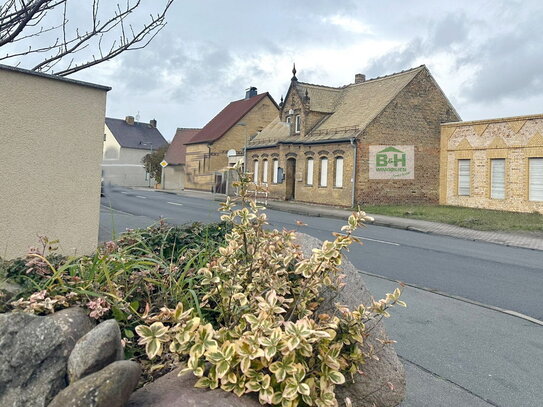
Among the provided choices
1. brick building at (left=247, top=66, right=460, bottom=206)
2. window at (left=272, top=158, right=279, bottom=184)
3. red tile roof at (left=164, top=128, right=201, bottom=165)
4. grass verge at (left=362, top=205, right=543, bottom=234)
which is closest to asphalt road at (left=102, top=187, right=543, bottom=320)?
grass verge at (left=362, top=205, right=543, bottom=234)

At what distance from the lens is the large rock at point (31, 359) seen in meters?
1.99

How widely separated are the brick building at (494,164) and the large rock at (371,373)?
2487cm

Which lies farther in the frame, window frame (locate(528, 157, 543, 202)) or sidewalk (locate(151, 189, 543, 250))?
window frame (locate(528, 157, 543, 202))

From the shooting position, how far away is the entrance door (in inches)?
1283

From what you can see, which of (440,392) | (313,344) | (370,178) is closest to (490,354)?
(440,392)

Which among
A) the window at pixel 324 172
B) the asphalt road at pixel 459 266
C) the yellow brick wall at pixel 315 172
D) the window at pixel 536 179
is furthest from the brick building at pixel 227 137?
the asphalt road at pixel 459 266

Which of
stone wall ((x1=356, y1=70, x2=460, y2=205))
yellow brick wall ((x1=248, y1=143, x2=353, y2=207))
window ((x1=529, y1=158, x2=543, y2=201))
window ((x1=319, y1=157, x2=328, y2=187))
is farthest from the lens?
window ((x1=319, y1=157, x2=328, y2=187))

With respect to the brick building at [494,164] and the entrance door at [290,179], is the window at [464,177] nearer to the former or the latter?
the brick building at [494,164]

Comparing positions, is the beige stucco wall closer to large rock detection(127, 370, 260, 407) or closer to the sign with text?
large rock detection(127, 370, 260, 407)

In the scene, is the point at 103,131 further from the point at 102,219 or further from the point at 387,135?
the point at 387,135

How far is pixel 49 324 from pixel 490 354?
15.1ft

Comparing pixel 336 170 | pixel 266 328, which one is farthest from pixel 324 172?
pixel 266 328

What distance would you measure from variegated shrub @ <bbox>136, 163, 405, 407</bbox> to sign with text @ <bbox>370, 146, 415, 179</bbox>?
24.9 m

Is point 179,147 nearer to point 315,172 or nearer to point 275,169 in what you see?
point 275,169
